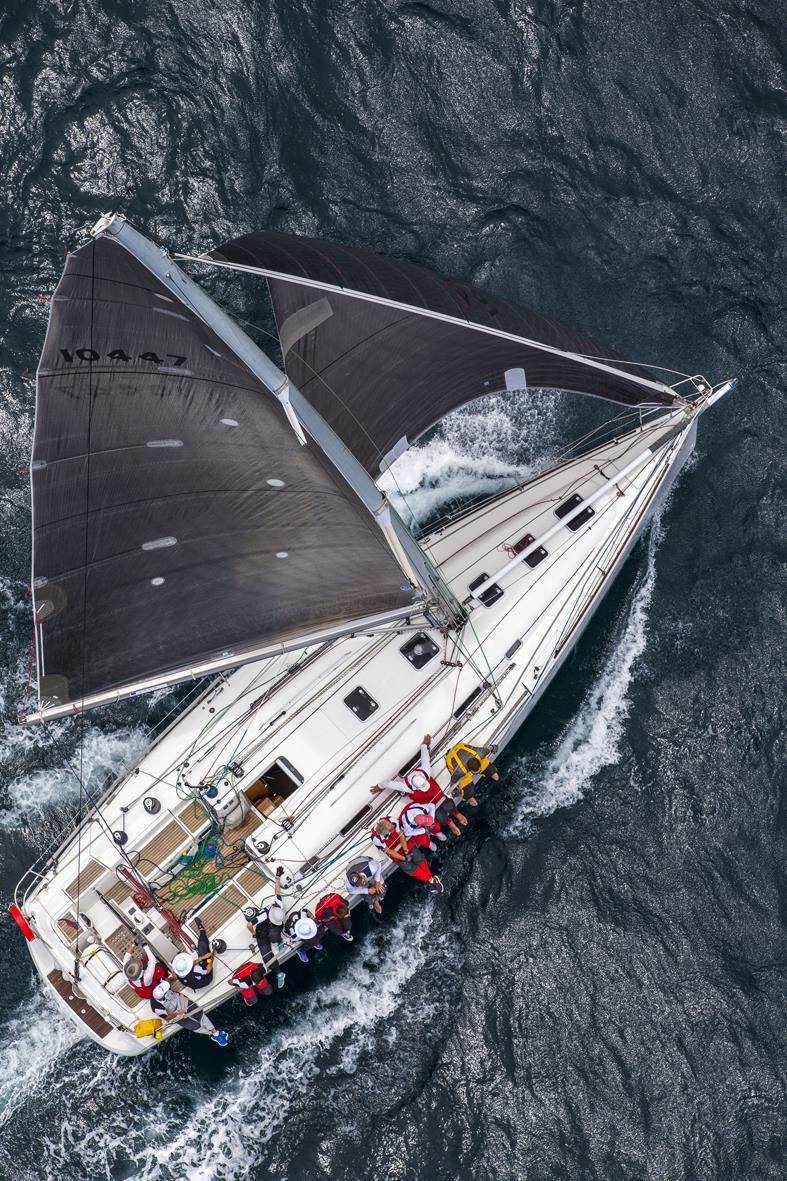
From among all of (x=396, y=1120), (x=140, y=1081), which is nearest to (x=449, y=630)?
(x=396, y=1120)

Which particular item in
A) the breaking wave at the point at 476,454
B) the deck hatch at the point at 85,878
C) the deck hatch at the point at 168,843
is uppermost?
the breaking wave at the point at 476,454

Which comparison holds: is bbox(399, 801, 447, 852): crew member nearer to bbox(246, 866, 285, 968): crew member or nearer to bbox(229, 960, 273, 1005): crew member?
bbox(246, 866, 285, 968): crew member

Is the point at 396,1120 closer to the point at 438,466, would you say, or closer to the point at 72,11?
the point at 438,466

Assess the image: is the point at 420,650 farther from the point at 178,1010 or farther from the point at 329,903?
the point at 178,1010

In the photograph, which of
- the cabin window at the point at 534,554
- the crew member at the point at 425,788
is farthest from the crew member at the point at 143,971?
the cabin window at the point at 534,554


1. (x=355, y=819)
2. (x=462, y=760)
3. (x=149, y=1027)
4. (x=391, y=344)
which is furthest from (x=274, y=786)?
(x=391, y=344)

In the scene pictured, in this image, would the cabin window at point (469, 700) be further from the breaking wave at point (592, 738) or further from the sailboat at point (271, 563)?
the breaking wave at point (592, 738)

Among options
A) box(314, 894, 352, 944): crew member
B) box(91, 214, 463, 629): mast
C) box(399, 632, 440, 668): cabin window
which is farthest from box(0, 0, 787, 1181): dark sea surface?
box(91, 214, 463, 629): mast
